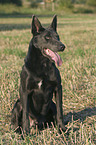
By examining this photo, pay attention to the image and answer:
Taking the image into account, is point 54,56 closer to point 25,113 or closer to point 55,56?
point 55,56

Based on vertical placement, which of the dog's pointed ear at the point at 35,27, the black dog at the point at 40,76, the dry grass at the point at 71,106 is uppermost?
the dog's pointed ear at the point at 35,27

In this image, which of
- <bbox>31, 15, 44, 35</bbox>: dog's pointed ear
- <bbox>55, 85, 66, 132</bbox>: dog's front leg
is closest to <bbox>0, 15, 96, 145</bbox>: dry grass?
<bbox>55, 85, 66, 132</bbox>: dog's front leg

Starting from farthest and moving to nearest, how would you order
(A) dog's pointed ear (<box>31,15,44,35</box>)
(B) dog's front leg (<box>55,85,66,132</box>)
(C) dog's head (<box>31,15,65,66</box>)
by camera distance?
(B) dog's front leg (<box>55,85,66,132</box>) < (A) dog's pointed ear (<box>31,15,44,35</box>) < (C) dog's head (<box>31,15,65,66</box>)

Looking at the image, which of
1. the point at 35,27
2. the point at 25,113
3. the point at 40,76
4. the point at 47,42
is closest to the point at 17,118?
the point at 25,113

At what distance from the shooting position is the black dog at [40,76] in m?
2.70

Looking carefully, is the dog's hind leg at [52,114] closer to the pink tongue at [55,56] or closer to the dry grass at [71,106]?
the dry grass at [71,106]

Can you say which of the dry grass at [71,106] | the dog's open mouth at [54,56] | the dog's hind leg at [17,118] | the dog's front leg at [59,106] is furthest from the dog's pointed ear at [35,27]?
the dry grass at [71,106]

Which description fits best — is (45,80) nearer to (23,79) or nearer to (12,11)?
(23,79)

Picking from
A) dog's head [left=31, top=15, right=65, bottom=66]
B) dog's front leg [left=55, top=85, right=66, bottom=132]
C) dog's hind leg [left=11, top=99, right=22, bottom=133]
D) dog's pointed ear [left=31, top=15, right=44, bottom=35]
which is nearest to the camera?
dog's head [left=31, top=15, right=65, bottom=66]

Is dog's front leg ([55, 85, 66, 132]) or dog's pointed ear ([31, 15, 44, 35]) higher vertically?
dog's pointed ear ([31, 15, 44, 35])

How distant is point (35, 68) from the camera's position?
109 inches

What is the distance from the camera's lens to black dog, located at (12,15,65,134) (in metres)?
2.70

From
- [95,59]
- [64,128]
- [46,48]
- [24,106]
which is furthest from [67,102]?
[95,59]

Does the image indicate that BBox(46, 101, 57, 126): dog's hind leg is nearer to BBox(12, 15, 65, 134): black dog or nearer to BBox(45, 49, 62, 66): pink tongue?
BBox(12, 15, 65, 134): black dog
